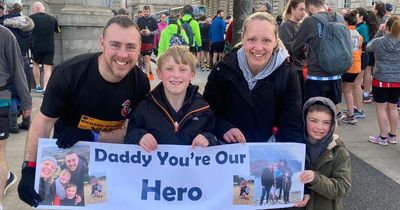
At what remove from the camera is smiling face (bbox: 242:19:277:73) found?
2.77 meters

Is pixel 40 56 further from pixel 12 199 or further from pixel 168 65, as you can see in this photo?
pixel 168 65

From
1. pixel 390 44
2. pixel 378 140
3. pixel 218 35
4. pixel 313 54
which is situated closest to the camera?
pixel 313 54

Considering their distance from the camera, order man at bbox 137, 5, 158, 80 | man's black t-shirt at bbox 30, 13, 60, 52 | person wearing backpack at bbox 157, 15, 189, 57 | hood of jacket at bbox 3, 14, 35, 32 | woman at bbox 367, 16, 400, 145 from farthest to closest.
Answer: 1. man at bbox 137, 5, 158, 80
2. person wearing backpack at bbox 157, 15, 189, 57
3. man's black t-shirt at bbox 30, 13, 60, 52
4. hood of jacket at bbox 3, 14, 35, 32
5. woman at bbox 367, 16, 400, 145

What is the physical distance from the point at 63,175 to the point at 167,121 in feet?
2.55

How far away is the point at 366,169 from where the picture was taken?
5.58m

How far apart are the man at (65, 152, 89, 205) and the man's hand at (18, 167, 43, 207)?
0.23 meters

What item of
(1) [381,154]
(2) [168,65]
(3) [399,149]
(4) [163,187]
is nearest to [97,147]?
(4) [163,187]

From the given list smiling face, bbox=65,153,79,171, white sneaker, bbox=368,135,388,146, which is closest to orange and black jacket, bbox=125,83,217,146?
smiling face, bbox=65,153,79,171

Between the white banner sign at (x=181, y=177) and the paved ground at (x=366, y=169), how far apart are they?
176 centimetres

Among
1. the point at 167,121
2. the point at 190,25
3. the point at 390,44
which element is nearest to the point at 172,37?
the point at 190,25

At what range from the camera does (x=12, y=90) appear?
14.1ft

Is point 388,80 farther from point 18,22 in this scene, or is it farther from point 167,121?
point 18,22

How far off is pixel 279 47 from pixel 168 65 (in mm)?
777

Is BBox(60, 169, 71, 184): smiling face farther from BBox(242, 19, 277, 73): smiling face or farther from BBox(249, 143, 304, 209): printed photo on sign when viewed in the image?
BBox(242, 19, 277, 73): smiling face
